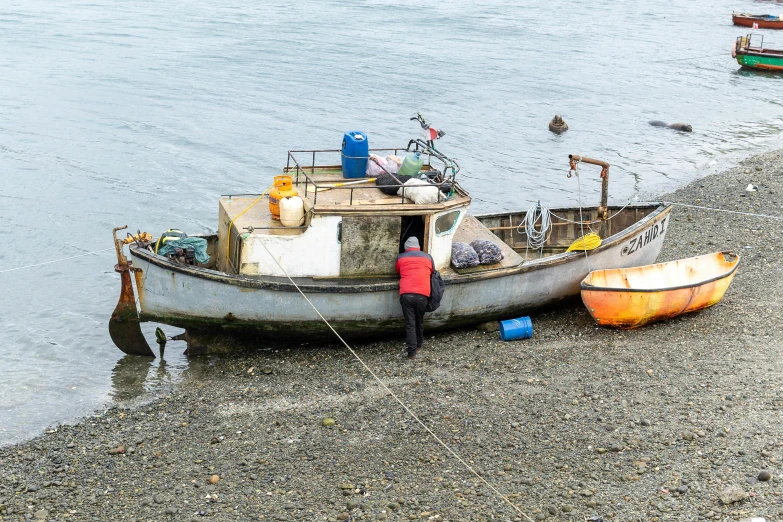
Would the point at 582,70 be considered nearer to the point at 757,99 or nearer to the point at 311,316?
the point at 757,99

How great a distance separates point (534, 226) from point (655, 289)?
10.3ft

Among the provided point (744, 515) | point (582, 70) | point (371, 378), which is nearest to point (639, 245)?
point (371, 378)

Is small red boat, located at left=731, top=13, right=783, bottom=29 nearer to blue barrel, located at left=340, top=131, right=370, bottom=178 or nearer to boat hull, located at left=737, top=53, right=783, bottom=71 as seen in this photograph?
boat hull, located at left=737, top=53, right=783, bottom=71

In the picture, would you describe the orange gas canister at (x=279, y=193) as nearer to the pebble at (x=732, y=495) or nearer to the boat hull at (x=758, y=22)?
the pebble at (x=732, y=495)

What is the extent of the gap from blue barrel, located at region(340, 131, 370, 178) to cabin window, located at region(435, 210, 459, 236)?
1528 mm

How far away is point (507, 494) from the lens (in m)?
8.55

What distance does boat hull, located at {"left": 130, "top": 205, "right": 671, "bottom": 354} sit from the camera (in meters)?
11.5

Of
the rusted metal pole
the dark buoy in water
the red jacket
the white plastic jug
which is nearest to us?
the red jacket

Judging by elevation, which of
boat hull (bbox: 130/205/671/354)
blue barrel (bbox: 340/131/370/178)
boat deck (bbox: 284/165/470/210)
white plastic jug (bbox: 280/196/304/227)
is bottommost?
boat hull (bbox: 130/205/671/354)

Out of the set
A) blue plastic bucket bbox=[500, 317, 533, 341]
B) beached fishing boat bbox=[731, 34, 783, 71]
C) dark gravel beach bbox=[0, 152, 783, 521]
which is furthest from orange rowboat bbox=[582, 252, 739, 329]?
beached fishing boat bbox=[731, 34, 783, 71]

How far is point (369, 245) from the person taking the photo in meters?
11.9

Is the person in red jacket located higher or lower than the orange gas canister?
lower

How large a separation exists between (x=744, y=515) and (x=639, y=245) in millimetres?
6682

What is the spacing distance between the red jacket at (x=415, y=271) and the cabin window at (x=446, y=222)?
0.62 meters
